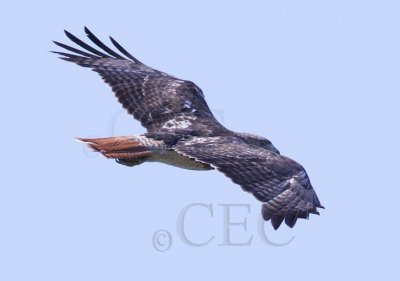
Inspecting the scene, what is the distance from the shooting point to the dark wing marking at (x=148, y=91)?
54.6 feet

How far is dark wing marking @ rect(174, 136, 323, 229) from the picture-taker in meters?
14.3

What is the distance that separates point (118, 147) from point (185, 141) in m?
0.83

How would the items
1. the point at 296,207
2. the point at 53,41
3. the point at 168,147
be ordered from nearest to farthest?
the point at 296,207
the point at 168,147
the point at 53,41

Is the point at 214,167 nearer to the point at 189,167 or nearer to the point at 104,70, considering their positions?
the point at 189,167

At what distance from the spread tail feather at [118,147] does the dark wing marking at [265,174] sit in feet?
1.47

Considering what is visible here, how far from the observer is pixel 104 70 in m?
17.8

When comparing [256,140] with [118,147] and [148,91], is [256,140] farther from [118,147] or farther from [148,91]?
[118,147]

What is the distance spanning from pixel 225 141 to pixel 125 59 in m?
3.08

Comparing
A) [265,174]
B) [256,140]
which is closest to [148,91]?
[256,140]

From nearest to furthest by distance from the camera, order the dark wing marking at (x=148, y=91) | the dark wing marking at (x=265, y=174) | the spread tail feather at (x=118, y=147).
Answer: the dark wing marking at (x=265, y=174)
the spread tail feather at (x=118, y=147)
the dark wing marking at (x=148, y=91)

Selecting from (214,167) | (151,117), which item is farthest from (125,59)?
(214,167)

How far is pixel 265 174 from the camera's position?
14828mm

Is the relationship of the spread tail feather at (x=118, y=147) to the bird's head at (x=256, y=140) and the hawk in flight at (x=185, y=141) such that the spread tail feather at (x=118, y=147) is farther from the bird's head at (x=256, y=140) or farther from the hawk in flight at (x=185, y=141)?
the bird's head at (x=256, y=140)

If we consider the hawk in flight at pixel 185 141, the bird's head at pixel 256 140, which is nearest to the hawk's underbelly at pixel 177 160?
the hawk in flight at pixel 185 141
